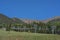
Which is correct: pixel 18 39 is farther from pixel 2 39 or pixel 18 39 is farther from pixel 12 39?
pixel 2 39

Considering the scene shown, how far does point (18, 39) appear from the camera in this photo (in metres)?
10.6

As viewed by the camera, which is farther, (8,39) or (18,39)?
(8,39)

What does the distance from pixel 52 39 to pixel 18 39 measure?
98.0 inches

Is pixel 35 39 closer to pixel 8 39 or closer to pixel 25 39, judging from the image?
pixel 25 39

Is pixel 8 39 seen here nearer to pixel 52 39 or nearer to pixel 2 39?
pixel 2 39

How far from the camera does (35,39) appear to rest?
11820mm

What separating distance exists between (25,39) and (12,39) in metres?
0.78

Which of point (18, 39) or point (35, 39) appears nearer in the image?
point (18, 39)

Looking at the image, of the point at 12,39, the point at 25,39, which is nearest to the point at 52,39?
the point at 25,39

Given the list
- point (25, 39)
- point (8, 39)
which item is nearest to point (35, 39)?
point (25, 39)

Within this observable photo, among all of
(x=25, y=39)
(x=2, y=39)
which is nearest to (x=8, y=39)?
(x=2, y=39)

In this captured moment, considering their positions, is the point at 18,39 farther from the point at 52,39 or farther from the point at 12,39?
the point at 52,39

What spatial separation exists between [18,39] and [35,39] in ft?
5.22

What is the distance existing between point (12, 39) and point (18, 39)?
51 cm
